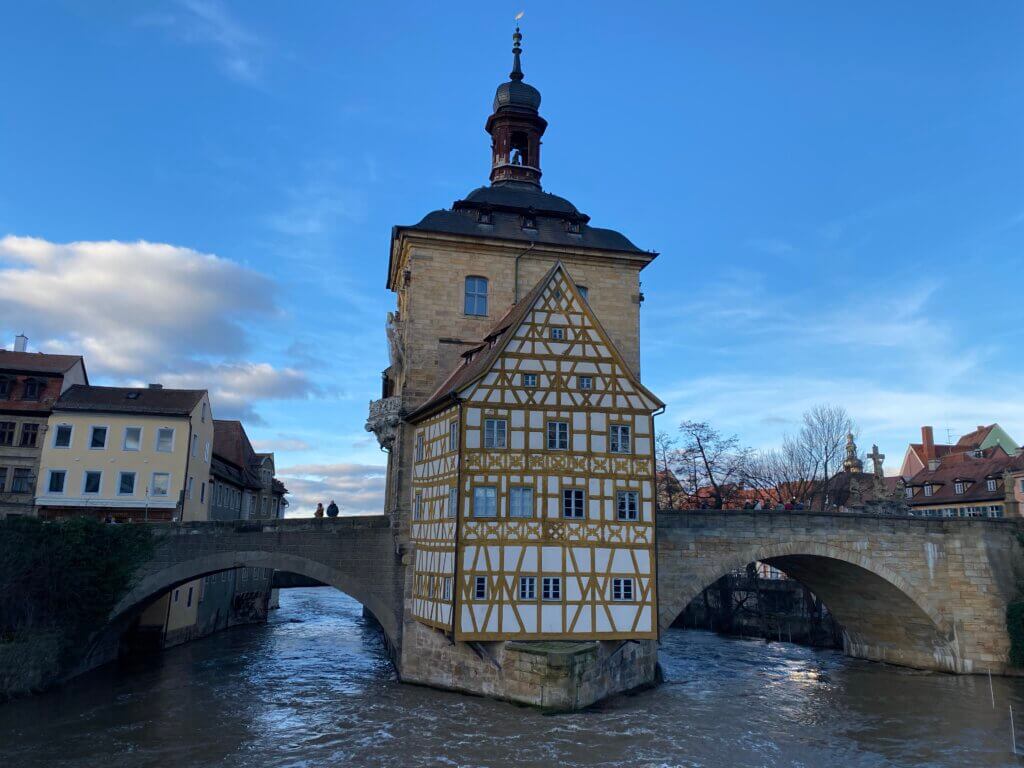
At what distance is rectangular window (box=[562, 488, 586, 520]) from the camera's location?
2080 centimetres

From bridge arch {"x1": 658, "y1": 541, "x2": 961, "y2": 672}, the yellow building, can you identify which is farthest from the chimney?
the yellow building

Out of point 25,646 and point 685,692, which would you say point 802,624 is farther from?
point 25,646

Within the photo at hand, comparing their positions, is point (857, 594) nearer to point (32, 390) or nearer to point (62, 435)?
point (62, 435)

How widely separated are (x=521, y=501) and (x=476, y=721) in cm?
549

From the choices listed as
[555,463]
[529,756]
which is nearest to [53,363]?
[555,463]

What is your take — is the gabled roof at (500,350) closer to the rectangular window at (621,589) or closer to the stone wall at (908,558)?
the rectangular window at (621,589)

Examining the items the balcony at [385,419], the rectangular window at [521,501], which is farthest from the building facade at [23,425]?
the rectangular window at [521,501]

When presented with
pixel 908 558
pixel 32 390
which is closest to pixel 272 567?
pixel 32 390

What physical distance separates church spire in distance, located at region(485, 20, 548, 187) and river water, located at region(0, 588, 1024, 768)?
63.4 ft

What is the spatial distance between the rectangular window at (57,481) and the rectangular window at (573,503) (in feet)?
64.3

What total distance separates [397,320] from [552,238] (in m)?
6.91

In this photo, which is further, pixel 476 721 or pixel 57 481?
pixel 57 481

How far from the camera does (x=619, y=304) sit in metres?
28.0

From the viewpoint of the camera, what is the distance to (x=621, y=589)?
2073 centimetres
